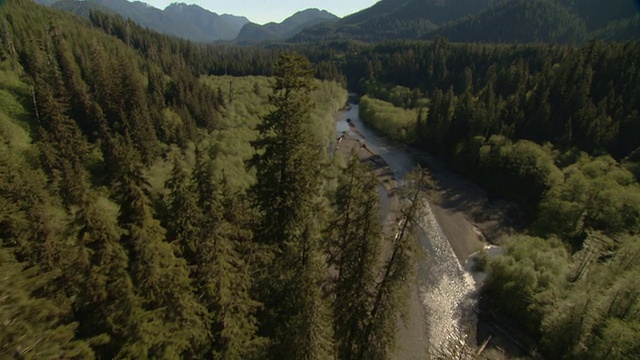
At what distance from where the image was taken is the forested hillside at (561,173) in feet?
110

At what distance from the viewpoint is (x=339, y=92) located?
474 ft

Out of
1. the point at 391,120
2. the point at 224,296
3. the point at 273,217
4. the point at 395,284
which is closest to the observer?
the point at 224,296

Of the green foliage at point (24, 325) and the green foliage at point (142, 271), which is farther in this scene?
the green foliage at point (142, 271)

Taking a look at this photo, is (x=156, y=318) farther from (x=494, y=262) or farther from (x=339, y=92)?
(x=339, y=92)

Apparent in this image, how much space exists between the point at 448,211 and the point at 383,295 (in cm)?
5026

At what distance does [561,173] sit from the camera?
66062 millimetres

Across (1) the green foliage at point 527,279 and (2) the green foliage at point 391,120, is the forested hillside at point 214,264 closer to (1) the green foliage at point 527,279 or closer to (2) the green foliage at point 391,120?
(1) the green foliage at point 527,279

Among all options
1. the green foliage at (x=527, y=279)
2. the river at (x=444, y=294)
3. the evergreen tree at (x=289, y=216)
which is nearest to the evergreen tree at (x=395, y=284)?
the evergreen tree at (x=289, y=216)

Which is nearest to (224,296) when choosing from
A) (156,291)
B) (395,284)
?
(156,291)

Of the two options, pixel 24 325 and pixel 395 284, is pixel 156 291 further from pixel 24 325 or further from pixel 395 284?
pixel 395 284

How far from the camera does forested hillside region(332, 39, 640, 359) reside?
110ft

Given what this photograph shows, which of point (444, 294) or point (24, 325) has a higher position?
point (24, 325)

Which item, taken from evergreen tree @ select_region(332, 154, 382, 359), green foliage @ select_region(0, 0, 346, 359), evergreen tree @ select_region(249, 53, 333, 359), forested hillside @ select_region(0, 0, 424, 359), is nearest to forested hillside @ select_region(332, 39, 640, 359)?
evergreen tree @ select_region(332, 154, 382, 359)

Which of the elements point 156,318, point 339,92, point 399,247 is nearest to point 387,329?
point 399,247
